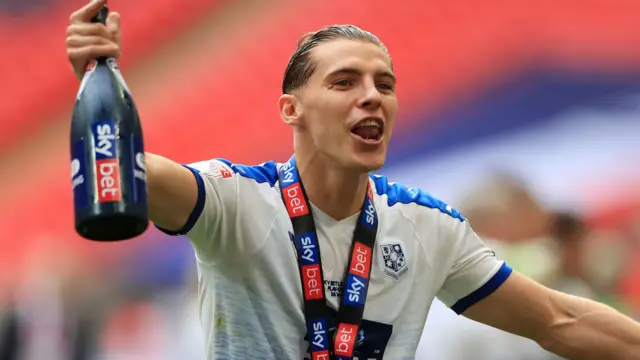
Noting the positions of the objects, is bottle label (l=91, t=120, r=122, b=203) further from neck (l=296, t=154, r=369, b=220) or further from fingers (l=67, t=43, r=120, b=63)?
neck (l=296, t=154, r=369, b=220)

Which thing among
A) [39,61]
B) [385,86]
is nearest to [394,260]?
[385,86]

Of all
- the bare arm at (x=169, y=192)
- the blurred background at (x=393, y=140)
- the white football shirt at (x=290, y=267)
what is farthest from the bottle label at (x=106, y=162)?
the blurred background at (x=393, y=140)

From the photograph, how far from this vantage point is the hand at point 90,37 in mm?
2236

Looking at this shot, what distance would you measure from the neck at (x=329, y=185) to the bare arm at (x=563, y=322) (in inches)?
21.9

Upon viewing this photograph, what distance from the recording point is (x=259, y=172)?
2959 mm

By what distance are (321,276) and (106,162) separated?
922mm

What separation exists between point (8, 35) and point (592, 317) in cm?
376

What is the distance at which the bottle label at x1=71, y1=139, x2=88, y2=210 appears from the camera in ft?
6.96

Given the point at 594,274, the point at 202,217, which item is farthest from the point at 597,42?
the point at 202,217

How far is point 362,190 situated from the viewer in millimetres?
3051

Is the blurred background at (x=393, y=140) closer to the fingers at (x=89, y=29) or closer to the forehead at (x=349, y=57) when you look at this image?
the forehead at (x=349, y=57)

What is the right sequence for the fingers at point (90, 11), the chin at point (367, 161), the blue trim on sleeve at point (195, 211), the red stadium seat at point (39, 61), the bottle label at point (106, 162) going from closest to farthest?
the bottle label at point (106, 162) → the fingers at point (90, 11) → the blue trim on sleeve at point (195, 211) → the chin at point (367, 161) → the red stadium seat at point (39, 61)

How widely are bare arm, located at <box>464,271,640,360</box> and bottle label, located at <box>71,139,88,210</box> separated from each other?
148cm

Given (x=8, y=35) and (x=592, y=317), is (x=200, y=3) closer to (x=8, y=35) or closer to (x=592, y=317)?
(x=8, y=35)
